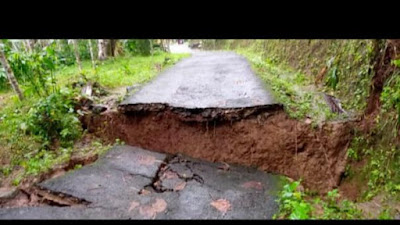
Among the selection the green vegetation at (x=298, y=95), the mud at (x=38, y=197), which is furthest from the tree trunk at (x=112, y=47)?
the mud at (x=38, y=197)

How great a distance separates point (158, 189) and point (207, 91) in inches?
101

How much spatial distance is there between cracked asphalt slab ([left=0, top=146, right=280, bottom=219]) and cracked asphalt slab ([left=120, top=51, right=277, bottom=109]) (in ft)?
3.17

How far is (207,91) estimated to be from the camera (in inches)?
239

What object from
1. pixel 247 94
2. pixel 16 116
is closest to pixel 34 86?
pixel 16 116

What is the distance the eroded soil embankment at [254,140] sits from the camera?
15.3 ft

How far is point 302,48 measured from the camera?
773 centimetres

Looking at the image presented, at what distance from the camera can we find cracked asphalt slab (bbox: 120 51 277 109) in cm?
520

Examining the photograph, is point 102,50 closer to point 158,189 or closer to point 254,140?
point 254,140

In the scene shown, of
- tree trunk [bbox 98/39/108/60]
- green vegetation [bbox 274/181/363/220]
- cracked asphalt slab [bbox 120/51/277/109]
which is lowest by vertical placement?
green vegetation [bbox 274/181/363/220]

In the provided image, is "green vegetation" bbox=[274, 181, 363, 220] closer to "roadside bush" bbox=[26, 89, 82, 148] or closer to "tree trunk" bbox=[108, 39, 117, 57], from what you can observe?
"roadside bush" bbox=[26, 89, 82, 148]

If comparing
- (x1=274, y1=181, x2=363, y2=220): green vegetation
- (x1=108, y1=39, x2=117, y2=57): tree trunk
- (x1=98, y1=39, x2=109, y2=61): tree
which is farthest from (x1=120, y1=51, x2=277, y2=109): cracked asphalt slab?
(x1=108, y1=39, x2=117, y2=57): tree trunk

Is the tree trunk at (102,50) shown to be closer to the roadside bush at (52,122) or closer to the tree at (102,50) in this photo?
the tree at (102,50)

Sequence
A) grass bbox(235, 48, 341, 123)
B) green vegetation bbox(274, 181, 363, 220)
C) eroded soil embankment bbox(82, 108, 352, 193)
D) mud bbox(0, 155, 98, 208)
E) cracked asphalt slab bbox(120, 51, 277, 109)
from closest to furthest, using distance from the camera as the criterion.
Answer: green vegetation bbox(274, 181, 363, 220) < mud bbox(0, 155, 98, 208) < eroded soil embankment bbox(82, 108, 352, 193) < grass bbox(235, 48, 341, 123) < cracked asphalt slab bbox(120, 51, 277, 109)
